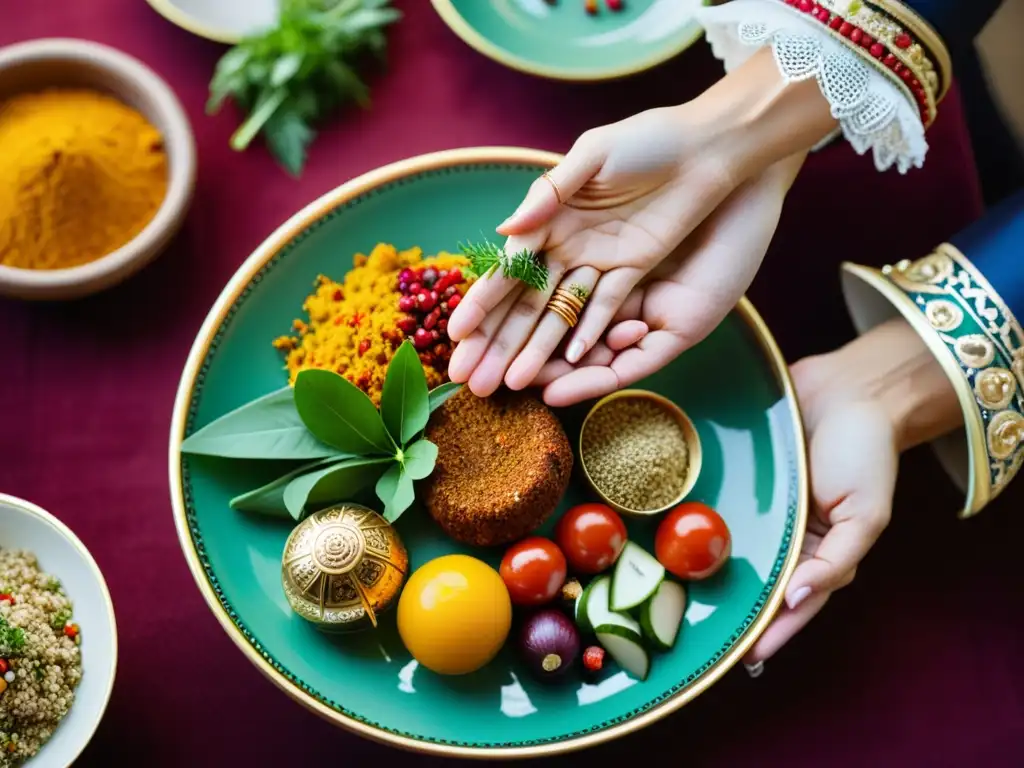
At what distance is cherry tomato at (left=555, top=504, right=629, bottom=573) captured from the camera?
1175 mm

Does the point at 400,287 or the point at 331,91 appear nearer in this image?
the point at 400,287

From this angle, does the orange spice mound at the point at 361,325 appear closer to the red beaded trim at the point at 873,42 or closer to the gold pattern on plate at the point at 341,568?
the gold pattern on plate at the point at 341,568

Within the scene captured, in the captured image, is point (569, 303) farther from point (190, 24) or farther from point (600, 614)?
point (190, 24)

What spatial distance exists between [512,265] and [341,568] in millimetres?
433

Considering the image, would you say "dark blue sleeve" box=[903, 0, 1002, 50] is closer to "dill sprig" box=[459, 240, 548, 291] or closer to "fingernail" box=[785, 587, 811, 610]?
"dill sprig" box=[459, 240, 548, 291]

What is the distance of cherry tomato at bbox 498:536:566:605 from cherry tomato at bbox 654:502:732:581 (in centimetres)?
15

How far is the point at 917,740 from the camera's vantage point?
1.35m

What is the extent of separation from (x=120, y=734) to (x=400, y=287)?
751 mm

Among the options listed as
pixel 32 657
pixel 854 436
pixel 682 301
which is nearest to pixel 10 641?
pixel 32 657

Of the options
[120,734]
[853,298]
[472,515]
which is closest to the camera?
[472,515]

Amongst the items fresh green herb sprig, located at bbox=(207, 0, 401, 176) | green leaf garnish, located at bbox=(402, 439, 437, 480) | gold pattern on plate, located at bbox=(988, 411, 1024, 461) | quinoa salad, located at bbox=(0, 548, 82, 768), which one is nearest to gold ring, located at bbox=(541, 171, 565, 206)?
green leaf garnish, located at bbox=(402, 439, 437, 480)

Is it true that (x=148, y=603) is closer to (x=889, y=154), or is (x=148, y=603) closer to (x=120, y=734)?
(x=120, y=734)

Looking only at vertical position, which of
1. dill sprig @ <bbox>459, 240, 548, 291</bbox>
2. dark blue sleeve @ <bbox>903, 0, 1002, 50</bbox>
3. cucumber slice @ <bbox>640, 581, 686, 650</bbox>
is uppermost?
dark blue sleeve @ <bbox>903, 0, 1002, 50</bbox>

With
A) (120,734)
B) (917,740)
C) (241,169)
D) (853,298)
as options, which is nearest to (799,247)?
Answer: (853,298)
